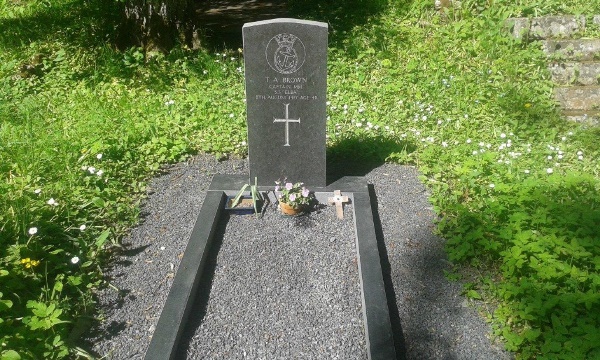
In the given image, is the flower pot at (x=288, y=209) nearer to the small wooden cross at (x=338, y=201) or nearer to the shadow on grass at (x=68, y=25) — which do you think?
the small wooden cross at (x=338, y=201)

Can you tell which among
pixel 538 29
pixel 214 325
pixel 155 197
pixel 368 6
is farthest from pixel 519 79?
pixel 214 325

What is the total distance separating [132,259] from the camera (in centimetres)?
403

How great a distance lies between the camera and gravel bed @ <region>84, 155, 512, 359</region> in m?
3.27

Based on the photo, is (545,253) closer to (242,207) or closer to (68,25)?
(242,207)

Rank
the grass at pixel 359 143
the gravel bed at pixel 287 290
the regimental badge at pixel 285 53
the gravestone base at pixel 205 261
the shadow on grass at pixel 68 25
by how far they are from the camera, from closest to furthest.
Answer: the gravestone base at pixel 205 261 < the gravel bed at pixel 287 290 < the grass at pixel 359 143 < the regimental badge at pixel 285 53 < the shadow on grass at pixel 68 25

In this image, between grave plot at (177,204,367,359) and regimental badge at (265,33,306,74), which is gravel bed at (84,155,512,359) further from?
regimental badge at (265,33,306,74)

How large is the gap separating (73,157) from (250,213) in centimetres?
164

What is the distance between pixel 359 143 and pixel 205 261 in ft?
6.77

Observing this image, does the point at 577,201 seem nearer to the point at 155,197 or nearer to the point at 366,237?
the point at 366,237

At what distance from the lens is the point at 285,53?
4.21 meters

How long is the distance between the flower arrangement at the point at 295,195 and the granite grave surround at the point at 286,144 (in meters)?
0.13

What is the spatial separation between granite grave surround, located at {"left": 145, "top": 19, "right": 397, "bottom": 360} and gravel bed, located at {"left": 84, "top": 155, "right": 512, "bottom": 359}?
0.49 feet

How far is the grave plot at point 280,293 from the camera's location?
10.7 ft

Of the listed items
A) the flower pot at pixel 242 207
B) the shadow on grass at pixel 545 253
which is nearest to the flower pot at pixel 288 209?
the flower pot at pixel 242 207
